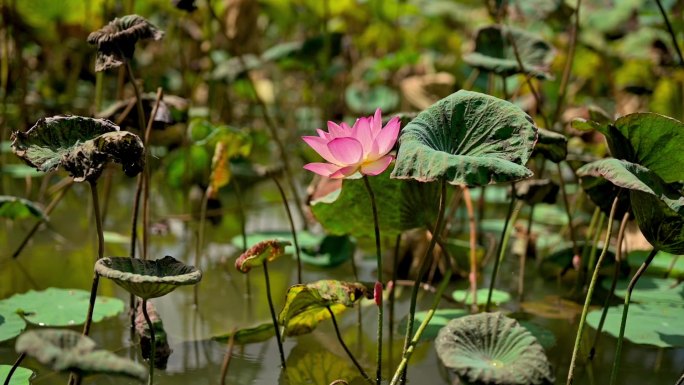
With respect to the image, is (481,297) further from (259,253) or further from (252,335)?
(259,253)

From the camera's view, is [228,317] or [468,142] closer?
[468,142]

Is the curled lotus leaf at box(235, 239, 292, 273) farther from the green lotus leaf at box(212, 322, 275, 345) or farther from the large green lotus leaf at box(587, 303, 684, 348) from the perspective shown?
the large green lotus leaf at box(587, 303, 684, 348)

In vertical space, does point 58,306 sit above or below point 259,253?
below

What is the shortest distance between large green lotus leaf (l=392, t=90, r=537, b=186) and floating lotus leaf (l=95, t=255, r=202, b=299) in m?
0.25

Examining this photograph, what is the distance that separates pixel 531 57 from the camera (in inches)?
61.4

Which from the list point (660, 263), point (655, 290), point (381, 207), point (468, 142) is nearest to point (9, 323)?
point (381, 207)

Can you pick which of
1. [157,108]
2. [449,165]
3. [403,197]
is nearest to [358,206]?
[403,197]

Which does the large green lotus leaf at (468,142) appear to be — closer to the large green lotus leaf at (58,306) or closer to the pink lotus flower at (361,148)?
the pink lotus flower at (361,148)

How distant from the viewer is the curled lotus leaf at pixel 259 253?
1.02 metres

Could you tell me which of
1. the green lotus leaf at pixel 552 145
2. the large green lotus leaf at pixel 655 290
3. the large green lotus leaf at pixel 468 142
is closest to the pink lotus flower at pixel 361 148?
the large green lotus leaf at pixel 468 142

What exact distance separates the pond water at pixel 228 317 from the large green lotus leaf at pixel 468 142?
40cm

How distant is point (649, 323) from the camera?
1297 millimetres

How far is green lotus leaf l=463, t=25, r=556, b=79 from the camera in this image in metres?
1.39

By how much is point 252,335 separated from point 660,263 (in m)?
0.91
